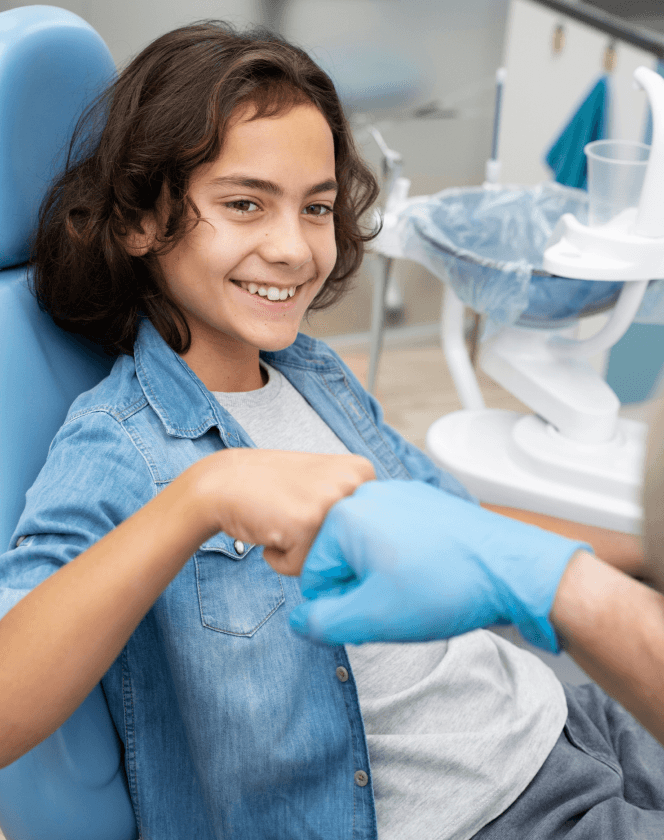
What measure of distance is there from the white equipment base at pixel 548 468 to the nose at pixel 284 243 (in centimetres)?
88

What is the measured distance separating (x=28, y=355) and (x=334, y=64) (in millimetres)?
1732

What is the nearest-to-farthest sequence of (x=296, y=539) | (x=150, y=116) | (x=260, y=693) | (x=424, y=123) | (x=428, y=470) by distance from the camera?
(x=296, y=539), (x=260, y=693), (x=150, y=116), (x=428, y=470), (x=424, y=123)

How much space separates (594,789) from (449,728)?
0.15 metres

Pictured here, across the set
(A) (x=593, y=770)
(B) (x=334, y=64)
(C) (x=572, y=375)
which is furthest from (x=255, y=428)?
(B) (x=334, y=64)

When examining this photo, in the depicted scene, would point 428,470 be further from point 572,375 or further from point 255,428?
point 572,375

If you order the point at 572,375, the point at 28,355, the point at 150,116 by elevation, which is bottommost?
the point at 572,375

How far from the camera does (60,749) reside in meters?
0.68

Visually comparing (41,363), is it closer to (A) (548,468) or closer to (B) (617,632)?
(B) (617,632)

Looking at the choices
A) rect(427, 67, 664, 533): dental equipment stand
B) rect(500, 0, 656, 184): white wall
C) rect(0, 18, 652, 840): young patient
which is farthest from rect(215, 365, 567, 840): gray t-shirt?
rect(500, 0, 656, 184): white wall

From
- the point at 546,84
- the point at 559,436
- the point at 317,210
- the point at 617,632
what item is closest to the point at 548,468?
the point at 559,436

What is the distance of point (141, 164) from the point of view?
33.4 inches

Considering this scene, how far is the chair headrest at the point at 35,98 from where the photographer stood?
78cm

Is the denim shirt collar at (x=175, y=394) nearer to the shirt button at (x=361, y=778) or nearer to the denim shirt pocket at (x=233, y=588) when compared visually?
the denim shirt pocket at (x=233, y=588)

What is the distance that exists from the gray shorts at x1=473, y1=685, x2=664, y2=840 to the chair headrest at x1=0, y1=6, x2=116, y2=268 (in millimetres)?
742
